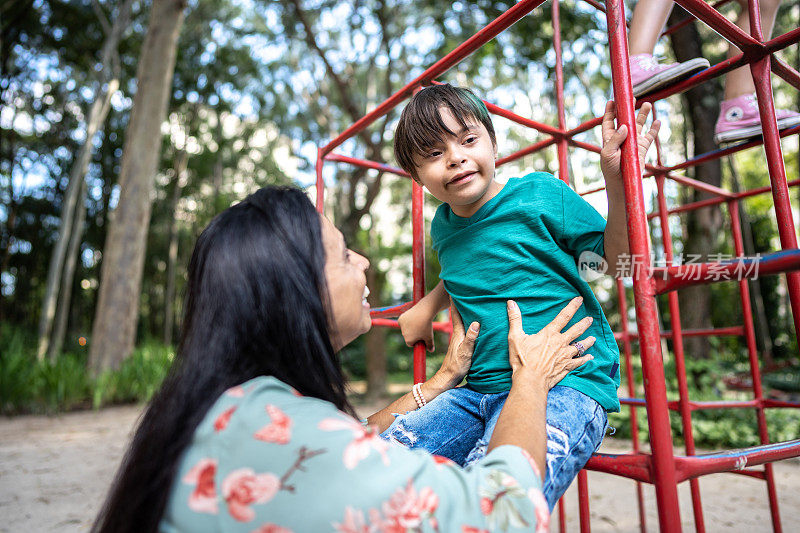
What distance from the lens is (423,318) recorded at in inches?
51.6

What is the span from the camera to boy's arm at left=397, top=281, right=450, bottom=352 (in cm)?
131

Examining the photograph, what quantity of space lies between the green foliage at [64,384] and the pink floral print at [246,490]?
5.35 m

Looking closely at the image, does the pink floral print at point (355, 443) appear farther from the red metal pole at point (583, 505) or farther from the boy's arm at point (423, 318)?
the red metal pole at point (583, 505)

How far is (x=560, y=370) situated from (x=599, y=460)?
167mm

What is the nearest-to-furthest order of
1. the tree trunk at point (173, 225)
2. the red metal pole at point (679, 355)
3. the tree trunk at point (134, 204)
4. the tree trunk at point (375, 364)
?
1. the red metal pole at point (679, 355)
2. the tree trunk at point (134, 204)
3. the tree trunk at point (375, 364)
4. the tree trunk at point (173, 225)

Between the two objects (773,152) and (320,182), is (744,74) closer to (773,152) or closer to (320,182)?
(773,152)

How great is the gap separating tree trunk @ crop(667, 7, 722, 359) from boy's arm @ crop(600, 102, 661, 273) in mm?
4377

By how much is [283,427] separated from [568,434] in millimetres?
511

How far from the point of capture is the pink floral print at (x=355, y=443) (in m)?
0.61

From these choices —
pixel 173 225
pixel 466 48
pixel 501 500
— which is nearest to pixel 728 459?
pixel 501 500

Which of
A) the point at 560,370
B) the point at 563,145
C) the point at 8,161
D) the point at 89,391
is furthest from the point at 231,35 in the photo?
the point at 560,370

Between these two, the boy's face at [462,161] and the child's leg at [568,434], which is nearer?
the child's leg at [568,434]

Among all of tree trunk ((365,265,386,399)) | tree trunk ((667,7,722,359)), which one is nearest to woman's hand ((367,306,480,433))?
tree trunk ((667,7,722,359))

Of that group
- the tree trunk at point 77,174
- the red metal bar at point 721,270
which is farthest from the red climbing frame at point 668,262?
the tree trunk at point 77,174
